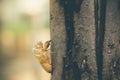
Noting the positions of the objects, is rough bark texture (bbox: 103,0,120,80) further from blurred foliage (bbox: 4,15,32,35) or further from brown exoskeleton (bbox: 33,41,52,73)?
blurred foliage (bbox: 4,15,32,35)

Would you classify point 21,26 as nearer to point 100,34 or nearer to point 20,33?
point 20,33

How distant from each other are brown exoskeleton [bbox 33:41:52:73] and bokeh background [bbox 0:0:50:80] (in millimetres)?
10798

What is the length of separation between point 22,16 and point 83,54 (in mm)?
12320

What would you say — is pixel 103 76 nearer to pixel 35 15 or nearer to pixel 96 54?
pixel 96 54

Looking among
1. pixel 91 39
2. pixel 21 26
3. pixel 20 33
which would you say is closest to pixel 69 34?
pixel 91 39

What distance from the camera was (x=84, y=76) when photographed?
1.83 metres

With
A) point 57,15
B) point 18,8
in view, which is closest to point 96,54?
point 57,15

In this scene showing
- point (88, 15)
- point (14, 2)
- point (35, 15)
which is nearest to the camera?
point (88, 15)

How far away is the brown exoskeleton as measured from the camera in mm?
1918

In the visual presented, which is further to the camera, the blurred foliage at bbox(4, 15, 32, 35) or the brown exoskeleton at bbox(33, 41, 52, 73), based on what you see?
the blurred foliage at bbox(4, 15, 32, 35)

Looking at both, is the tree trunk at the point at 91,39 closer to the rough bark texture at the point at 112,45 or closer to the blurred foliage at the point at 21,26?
the rough bark texture at the point at 112,45

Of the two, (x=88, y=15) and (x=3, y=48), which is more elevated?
(x=88, y=15)

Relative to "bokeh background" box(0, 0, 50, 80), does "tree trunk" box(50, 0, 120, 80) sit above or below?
above

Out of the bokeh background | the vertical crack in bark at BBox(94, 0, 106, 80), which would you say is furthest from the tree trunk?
the bokeh background
